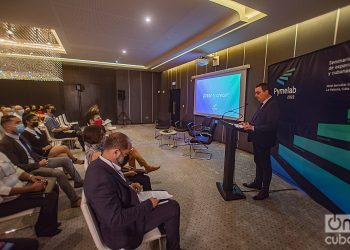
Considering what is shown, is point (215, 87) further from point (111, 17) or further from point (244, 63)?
point (111, 17)

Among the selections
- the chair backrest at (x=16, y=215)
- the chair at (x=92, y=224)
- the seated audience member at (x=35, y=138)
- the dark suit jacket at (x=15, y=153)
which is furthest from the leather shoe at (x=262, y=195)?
the seated audience member at (x=35, y=138)

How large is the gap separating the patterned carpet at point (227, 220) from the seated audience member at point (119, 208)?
718 mm

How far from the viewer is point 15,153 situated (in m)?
2.30

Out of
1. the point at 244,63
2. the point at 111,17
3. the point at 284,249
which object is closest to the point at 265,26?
the point at 244,63

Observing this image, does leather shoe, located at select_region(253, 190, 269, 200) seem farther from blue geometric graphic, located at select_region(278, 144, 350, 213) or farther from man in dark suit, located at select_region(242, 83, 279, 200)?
blue geometric graphic, located at select_region(278, 144, 350, 213)

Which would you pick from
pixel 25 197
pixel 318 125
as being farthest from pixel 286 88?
pixel 25 197

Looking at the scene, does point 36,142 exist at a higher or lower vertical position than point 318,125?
lower

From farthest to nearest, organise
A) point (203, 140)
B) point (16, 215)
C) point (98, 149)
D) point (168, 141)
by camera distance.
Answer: point (168, 141), point (203, 140), point (98, 149), point (16, 215)

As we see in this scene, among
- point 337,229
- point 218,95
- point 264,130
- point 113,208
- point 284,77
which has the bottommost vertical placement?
point 337,229

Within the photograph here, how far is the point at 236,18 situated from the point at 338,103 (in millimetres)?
2433

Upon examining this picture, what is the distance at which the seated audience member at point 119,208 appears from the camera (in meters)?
1.22

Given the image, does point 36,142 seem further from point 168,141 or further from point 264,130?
point 168,141

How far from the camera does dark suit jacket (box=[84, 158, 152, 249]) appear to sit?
1.21 meters

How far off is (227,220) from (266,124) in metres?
1.40
